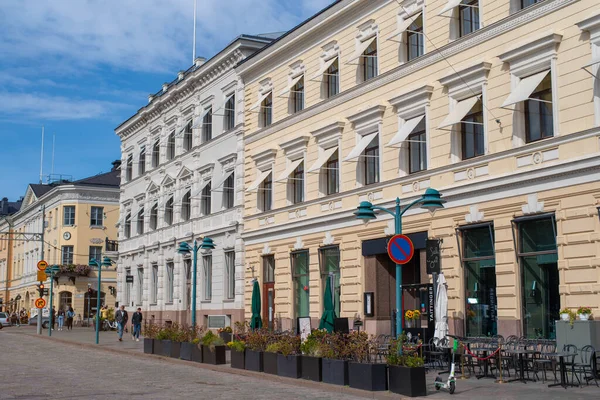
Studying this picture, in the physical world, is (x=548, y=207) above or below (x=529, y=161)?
below

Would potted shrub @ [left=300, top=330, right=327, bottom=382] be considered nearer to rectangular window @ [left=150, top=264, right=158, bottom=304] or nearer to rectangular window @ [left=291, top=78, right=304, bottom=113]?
rectangular window @ [left=291, top=78, right=304, bottom=113]

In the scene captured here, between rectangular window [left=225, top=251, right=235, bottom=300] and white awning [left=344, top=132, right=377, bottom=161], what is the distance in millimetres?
12061

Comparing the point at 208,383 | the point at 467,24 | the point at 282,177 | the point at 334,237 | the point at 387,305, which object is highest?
the point at 467,24

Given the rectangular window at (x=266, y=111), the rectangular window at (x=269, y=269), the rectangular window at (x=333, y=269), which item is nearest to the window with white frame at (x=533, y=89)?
the rectangular window at (x=333, y=269)

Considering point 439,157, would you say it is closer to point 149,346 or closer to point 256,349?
point 256,349

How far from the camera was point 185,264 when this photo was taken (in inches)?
1709

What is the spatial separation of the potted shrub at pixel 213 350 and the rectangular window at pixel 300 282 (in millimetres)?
8389

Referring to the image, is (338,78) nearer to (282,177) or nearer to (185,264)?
(282,177)

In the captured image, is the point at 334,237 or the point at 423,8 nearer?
the point at 423,8

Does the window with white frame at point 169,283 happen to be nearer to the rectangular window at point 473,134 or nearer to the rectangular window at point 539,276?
the rectangular window at point 473,134

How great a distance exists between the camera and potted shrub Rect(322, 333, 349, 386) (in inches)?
671

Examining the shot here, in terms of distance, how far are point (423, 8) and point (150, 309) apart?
95.3ft

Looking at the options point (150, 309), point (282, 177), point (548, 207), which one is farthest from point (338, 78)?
point (150, 309)

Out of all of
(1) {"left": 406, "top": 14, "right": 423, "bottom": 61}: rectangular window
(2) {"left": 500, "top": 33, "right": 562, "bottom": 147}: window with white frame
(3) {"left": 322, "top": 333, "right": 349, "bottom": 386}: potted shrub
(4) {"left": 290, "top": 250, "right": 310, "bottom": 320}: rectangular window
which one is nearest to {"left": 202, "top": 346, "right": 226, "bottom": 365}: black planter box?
(3) {"left": 322, "top": 333, "right": 349, "bottom": 386}: potted shrub
